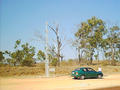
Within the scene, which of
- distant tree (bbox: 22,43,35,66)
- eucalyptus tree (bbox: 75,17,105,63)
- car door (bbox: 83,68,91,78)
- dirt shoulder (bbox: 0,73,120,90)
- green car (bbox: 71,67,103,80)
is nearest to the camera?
dirt shoulder (bbox: 0,73,120,90)

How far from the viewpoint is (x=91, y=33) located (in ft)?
154

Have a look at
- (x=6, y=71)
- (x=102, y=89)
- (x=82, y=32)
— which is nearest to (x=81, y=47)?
(x=82, y=32)

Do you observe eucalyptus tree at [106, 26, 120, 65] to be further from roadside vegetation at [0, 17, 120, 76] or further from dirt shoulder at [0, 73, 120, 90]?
dirt shoulder at [0, 73, 120, 90]

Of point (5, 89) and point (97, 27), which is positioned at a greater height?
point (97, 27)

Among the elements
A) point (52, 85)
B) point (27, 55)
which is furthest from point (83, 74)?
point (27, 55)

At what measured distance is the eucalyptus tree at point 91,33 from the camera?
45438mm

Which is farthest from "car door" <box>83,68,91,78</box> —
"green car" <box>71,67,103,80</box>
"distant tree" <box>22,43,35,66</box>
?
"distant tree" <box>22,43,35,66</box>

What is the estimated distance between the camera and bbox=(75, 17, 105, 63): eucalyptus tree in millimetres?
45438

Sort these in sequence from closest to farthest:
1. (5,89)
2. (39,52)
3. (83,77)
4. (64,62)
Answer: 1. (5,89)
2. (83,77)
3. (39,52)
4. (64,62)

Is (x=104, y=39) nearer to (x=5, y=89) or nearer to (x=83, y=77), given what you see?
(x=83, y=77)

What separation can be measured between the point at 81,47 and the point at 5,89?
33488 millimetres

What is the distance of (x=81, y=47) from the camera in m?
44.9

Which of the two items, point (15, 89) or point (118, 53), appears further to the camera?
point (118, 53)

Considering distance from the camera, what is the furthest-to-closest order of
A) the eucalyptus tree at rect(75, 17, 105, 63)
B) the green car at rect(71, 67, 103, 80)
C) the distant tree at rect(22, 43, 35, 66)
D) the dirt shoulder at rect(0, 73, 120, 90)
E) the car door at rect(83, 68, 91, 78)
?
the eucalyptus tree at rect(75, 17, 105, 63), the distant tree at rect(22, 43, 35, 66), the car door at rect(83, 68, 91, 78), the green car at rect(71, 67, 103, 80), the dirt shoulder at rect(0, 73, 120, 90)
